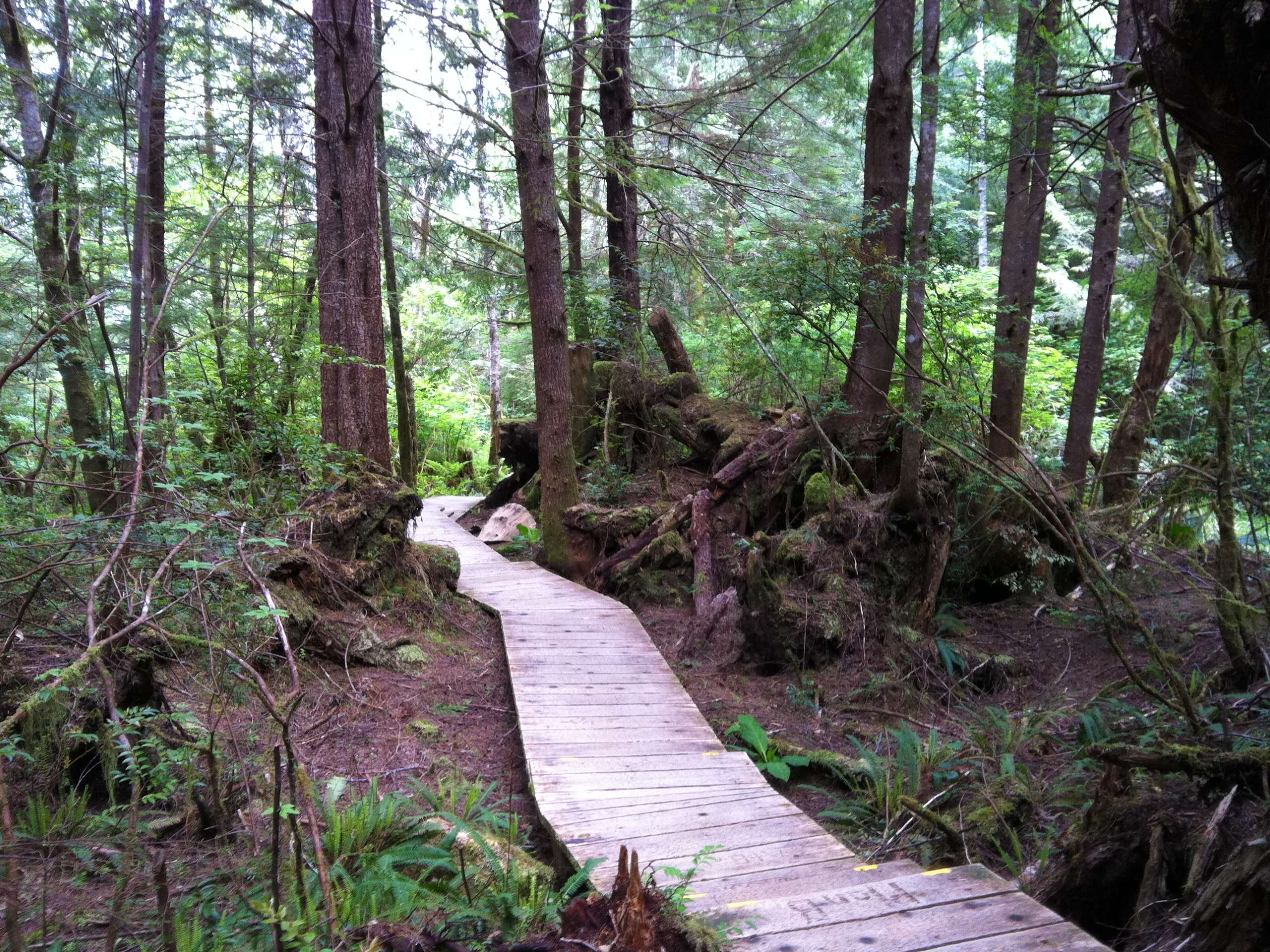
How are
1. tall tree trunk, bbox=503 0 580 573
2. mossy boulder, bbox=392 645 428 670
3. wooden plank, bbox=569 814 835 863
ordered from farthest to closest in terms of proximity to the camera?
tall tree trunk, bbox=503 0 580 573 < mossy boulder, bbox=392 645 428 670 < wooden plank, bbox=569 814 835 863

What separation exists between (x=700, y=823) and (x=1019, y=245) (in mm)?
8076

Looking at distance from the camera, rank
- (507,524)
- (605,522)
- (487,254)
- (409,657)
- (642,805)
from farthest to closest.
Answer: (487,254) → (507,524) → (605,522) → (409,657) → (642,805)

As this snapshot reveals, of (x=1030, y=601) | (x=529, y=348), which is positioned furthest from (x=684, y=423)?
(x=529, y=348)

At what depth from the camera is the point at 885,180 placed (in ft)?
27.9

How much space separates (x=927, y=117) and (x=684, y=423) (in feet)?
18.9

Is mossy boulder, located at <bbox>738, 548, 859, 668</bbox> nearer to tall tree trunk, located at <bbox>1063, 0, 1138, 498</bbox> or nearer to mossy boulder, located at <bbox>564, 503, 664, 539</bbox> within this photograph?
mossy boulder, located at <bbox>564, 503, 664, 539</bbox>

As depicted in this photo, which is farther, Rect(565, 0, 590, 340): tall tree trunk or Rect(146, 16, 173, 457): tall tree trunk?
Rect(565, 0, 590, 340): tall tree trunk

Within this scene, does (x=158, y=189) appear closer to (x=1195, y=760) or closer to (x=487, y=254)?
(x=487, y=254)

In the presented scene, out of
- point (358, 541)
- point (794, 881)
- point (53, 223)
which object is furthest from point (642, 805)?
point (53, 223)

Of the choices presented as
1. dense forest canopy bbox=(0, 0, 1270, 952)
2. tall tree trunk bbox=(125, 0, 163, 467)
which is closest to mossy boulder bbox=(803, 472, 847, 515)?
dense forest canopy bbox=(0, 0, 1270, 952)

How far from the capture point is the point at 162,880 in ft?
7.11

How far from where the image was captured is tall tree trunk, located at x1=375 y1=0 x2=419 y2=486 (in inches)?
469

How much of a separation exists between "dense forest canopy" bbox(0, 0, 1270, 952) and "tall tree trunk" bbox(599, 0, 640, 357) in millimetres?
94

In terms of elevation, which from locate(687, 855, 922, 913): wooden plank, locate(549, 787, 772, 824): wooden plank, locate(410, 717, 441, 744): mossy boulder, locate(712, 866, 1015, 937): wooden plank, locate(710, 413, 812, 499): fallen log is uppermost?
locate(710, 413, 812, 499): fallen log
